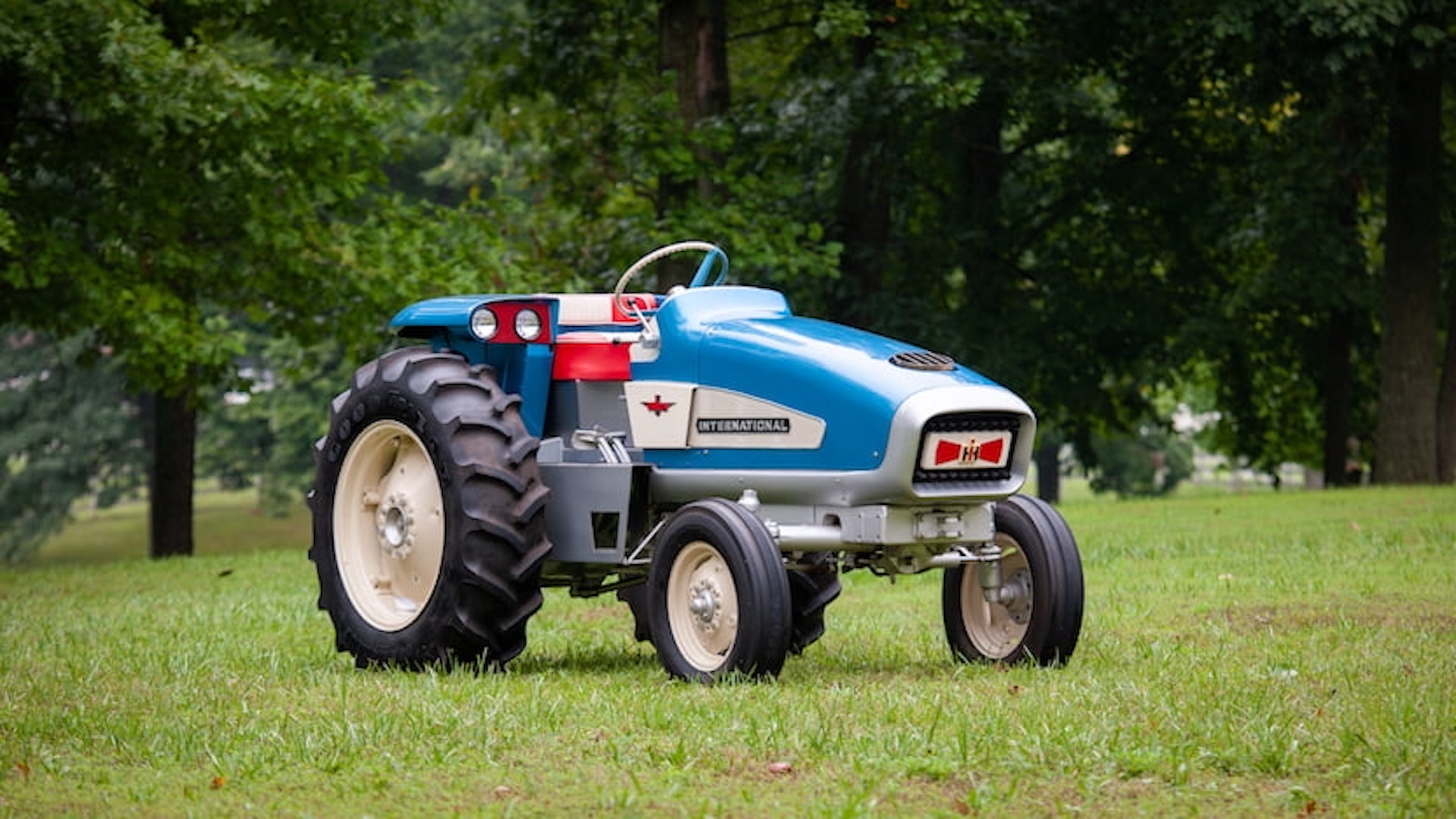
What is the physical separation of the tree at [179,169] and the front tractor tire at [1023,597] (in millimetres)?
10328

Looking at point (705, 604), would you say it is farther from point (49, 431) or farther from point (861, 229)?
point (49, 431)

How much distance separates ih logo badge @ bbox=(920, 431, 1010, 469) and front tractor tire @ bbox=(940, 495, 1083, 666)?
1.22 ft

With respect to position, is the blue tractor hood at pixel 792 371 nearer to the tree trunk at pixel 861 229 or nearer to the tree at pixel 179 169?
the tree at pixel 179 169

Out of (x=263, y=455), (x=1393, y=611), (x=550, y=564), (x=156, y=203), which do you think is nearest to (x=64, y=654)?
(x=550, y=564)

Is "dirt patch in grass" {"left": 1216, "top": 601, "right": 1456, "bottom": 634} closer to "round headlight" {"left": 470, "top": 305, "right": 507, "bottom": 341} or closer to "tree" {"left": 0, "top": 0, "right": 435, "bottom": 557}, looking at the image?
"round headlight" {"left": 470, "top": 305, "right": 507, "bottom": 341}

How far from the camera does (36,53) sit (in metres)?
16.8

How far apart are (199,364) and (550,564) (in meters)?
12.9

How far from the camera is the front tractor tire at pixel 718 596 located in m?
8.44

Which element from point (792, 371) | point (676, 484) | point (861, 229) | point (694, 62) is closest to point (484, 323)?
point (676, 484)

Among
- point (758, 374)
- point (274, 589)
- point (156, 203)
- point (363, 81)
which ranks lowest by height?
point (274, 589)

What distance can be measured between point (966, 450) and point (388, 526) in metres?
3.07

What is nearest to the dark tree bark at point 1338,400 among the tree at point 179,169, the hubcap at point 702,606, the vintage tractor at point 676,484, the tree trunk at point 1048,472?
the tree trunk at point 1048,472

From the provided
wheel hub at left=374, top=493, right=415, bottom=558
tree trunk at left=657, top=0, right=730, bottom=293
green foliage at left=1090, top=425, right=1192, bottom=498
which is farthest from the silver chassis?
green foliage at left=1090, top=425, right=1192, bottom=498

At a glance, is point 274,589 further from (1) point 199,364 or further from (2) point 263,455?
(2) point 263,455
